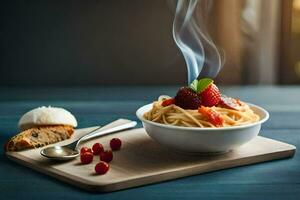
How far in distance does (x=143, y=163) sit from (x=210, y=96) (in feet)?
0.75

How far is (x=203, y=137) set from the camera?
1.37 meters

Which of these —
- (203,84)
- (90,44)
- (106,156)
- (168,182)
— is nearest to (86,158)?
(106,156)

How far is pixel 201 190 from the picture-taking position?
4.04ft

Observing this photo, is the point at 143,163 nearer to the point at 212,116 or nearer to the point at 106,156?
the point at 106,156

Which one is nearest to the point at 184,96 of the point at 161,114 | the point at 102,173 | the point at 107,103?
the point at 161,114

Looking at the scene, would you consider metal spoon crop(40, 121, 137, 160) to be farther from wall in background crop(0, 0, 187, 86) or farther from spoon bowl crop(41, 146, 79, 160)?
wall in background crop(0, 0, 187, 86)

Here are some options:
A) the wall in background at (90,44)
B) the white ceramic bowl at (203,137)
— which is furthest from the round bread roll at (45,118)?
the wall in background at (90,44)

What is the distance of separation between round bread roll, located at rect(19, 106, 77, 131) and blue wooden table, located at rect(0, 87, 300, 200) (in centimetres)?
7

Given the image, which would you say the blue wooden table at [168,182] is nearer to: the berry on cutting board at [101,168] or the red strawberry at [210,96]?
the berry on cutting board at [101,168]

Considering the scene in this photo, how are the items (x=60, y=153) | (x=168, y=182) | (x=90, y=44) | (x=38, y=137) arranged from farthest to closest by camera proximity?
(x=90, y=44)
(x=38, y=137)
(x=60, y=153)
(x=168, y=182)

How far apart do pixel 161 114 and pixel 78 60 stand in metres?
1.40

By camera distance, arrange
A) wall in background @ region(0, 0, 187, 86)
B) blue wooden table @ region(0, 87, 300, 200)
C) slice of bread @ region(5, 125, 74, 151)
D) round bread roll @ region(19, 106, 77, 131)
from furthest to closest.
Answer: wall in background @ region(0, 0, 187, 86)
round bread roll @ region(19, 106, 77, 131)
slice of bread @ region(5, 125, 74, 151)
blue wooden table @ region(0, 87, 300, 200)

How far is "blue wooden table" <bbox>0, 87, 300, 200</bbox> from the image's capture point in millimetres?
1210

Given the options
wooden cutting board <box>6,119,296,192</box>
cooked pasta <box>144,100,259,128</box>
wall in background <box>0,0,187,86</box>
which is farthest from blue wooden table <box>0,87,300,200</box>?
wall in background <box>0,0,187,86</box>
